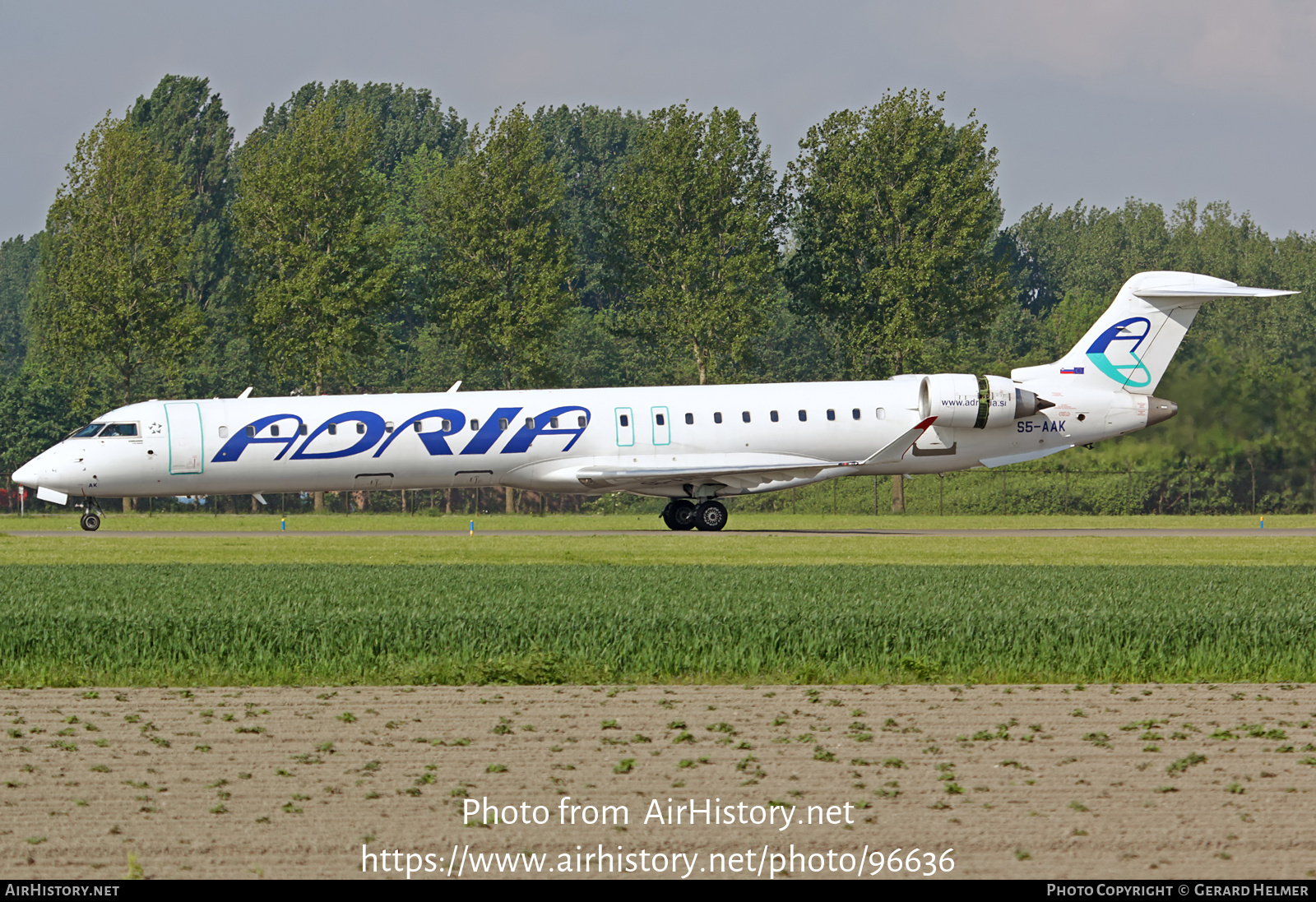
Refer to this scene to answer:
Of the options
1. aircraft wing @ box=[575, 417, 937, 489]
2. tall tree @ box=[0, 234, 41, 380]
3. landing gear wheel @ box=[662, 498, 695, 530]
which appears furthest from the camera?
tall tree @ box=[0, 234, 41, 380]

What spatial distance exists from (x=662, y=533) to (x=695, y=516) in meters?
0.93

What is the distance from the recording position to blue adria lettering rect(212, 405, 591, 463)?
33.3m

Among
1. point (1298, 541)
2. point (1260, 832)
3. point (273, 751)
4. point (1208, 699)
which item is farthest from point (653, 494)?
point (1260, 832)

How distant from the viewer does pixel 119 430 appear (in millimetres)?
33438

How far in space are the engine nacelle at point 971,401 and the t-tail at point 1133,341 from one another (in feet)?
6.53

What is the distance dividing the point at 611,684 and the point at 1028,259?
127129 millimetres

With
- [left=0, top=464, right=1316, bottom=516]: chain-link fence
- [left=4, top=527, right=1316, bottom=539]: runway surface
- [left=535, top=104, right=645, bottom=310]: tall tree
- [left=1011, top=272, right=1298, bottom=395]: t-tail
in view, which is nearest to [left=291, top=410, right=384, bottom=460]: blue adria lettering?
[left=4, top=527, right=1316, bottom=539]: runway surface

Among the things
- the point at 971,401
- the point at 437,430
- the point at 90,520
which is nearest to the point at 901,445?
the point at 971,401

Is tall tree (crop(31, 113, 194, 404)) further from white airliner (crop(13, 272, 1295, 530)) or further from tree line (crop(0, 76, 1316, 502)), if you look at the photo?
white airliner (crop(13, 272, 1295, 530))

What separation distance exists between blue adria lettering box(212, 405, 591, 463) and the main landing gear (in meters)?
3.27

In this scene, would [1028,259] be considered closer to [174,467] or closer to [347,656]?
[174,467]

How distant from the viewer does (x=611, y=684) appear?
13.9 meters

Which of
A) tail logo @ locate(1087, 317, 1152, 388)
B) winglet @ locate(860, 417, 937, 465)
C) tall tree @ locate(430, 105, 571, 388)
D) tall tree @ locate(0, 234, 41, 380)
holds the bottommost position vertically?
winglet @ locate(860, 417, 937, 465)

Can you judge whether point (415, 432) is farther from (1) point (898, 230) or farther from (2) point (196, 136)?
(2) point (196, 136)
